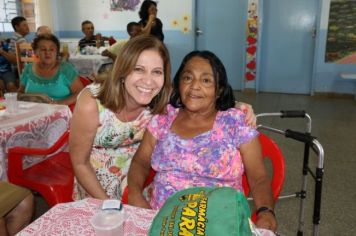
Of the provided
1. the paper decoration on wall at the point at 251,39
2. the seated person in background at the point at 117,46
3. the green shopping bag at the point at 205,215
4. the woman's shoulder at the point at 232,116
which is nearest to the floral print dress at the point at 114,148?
the woman's shoulder at the point at 232,116

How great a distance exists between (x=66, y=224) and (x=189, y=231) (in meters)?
0.45

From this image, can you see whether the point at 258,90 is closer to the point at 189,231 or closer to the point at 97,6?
the point at 97,6

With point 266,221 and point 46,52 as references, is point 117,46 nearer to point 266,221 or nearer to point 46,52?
point 46,52

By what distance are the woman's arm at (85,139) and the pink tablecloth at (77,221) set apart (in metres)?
0.47

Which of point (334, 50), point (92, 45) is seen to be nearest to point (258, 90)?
point (334, 50)

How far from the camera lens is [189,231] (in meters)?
0.71

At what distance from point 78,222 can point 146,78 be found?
2.26ft

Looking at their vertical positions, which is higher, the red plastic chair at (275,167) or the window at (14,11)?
the window at (14,11)

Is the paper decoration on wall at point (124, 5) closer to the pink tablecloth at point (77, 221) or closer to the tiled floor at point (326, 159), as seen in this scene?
the tiled floor at point (326, 159)

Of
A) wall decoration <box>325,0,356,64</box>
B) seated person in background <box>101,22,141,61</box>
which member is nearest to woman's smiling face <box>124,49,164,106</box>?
seated person in background <box>101,22,141,61</box>

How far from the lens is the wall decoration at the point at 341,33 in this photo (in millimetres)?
5504

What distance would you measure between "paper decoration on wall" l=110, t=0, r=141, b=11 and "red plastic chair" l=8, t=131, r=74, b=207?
5334 millimetres

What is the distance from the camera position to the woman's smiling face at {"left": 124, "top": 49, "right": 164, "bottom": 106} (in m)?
1.47

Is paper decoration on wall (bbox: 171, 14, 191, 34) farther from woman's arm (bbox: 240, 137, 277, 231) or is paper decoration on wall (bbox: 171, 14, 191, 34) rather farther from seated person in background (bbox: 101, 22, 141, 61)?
woman's arm (bbox: 240, 137, 277, 231)
